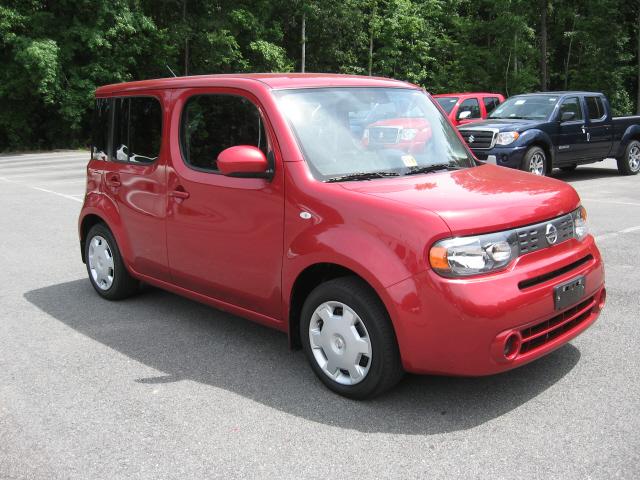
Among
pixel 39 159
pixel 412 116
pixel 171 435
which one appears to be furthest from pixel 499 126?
pixel 39 159

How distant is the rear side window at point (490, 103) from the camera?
19056 mm

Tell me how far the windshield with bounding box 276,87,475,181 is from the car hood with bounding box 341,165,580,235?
165 mm

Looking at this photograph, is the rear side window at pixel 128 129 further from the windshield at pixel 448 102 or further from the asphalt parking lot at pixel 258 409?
the windshield at pixel 448 102

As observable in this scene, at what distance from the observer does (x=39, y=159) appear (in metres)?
25.8

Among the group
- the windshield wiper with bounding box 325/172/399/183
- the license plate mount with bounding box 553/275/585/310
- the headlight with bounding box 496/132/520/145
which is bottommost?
the license plate mount with bounding box 553/275/585/310

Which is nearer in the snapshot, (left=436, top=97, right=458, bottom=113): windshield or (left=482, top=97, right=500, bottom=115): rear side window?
(left=436, top=97, right=458, bottom=113): windshield

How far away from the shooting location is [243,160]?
13.1 ft

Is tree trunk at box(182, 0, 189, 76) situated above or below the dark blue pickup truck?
above

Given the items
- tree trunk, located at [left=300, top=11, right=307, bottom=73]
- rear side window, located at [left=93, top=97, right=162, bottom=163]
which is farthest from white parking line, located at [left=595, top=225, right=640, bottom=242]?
tree trunk, located at [left=300, top=11, right=307, bottom=73]

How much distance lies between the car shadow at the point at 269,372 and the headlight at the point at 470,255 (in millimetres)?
808

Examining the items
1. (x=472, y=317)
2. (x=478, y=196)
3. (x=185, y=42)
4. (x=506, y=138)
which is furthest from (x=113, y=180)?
(x=185, y=42)

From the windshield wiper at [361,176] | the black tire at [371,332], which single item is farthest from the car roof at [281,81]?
the black tire at [371,332]

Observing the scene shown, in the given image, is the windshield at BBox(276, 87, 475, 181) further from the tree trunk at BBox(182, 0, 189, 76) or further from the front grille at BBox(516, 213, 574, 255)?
the tree trunk at BBox(182, 0, 189, 76)

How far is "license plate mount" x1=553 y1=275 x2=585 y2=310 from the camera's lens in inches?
145
